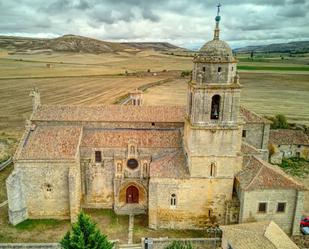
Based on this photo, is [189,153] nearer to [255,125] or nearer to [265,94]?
[255,125]

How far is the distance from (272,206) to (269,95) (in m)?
71.5

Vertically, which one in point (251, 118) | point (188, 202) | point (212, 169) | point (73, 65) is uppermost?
point (73, 65)

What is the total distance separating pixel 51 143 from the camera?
27.2m

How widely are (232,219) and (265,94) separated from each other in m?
73.2

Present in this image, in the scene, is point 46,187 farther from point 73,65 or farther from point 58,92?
point 73,65

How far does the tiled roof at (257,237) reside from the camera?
19.8m

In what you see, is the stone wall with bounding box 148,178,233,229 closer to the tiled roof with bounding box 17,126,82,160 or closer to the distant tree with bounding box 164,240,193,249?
the distant tree with bounding box 164,240,193,249

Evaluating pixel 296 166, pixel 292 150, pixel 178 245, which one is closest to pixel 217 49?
pixel 178 245

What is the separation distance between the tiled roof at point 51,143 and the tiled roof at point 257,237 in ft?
47.8

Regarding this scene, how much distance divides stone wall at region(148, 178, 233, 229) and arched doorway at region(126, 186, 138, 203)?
3.40 meters

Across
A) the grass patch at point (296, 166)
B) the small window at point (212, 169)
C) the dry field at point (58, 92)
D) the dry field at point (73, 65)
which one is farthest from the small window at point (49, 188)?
the dry field at point (73, 65)

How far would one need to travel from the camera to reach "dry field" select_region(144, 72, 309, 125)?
Result: 71.5m

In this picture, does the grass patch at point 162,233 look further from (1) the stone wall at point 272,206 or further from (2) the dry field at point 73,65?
(2) the dry field at point 73,65

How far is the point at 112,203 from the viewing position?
29.2 m
